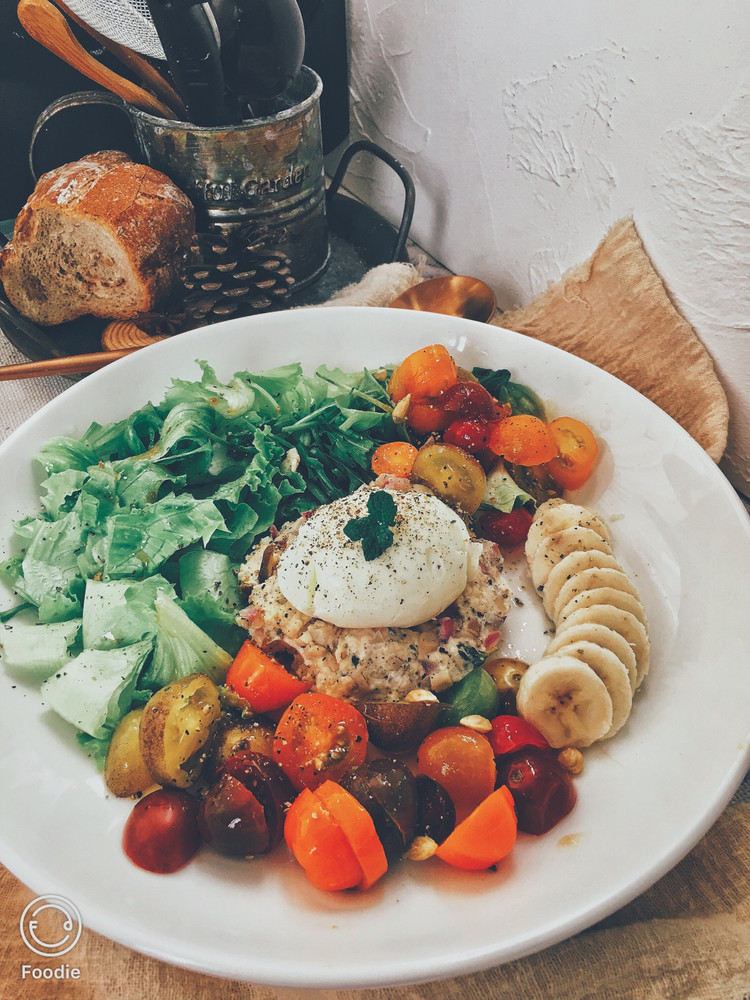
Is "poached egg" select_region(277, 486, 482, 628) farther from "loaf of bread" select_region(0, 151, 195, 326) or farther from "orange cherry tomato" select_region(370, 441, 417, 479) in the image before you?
"loaf of bread" select_region(0, 151, 195, 326)

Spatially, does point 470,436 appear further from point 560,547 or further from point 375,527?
point 375,527

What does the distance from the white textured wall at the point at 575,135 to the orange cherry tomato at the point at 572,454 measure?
41 cm

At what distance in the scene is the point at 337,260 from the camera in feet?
9.45

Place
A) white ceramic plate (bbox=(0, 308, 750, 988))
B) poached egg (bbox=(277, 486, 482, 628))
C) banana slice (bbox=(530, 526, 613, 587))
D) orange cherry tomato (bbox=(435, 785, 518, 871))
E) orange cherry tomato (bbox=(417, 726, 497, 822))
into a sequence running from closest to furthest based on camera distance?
white ceramic plate (bbox=(0, 308, 750, 988)) < orange cherry tomato (bbox=(435, 785, 518, 871)) < orange cherry tomato (bbox=(417, 726, 497, 822)) < poached egg (bbox=(277, 486, 482, 628)) < banana slice (bbox=(530, 526, 613, 587))

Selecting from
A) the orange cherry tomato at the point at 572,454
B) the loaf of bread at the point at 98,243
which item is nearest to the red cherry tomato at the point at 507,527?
the orange cherry tomato at the point at 572,454

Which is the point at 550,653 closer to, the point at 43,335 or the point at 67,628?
the point at 67,628

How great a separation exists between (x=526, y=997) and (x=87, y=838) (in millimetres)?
790

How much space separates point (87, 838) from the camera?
123 cm

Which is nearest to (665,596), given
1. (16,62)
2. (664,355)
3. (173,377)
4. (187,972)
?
(664,355)

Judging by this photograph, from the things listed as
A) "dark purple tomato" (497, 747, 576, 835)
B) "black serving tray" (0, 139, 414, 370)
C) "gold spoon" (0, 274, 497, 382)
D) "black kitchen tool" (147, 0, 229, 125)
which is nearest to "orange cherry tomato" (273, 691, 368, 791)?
"dark purple tomato" (497, 747, 576, 835)

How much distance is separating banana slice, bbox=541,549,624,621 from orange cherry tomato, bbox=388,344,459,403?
0.60m

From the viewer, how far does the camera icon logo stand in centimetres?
116

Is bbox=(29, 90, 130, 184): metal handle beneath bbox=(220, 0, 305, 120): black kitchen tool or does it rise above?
beneath

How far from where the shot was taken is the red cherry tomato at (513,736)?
1363mm
